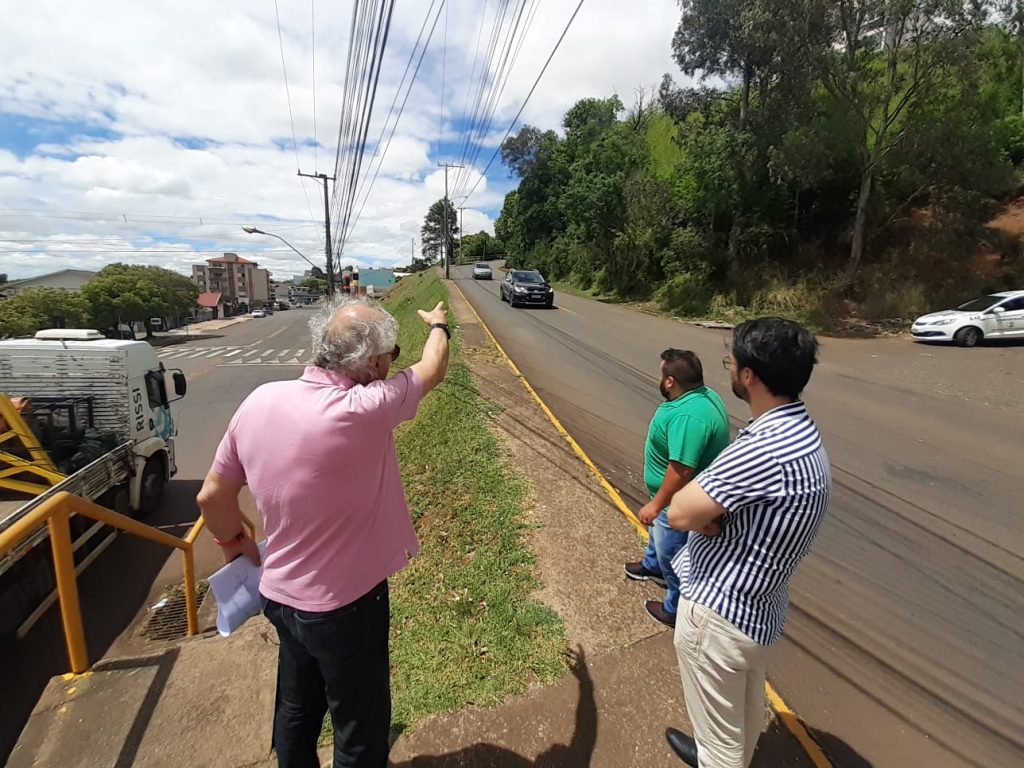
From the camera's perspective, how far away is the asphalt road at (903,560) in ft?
8.47

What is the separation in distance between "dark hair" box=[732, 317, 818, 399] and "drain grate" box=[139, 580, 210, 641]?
5.00 metres

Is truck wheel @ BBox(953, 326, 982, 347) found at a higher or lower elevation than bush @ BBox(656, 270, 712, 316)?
lower

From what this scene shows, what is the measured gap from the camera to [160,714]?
239cm

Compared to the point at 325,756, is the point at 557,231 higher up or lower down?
higher up

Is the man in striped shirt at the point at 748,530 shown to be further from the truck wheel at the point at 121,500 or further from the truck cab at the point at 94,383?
the truck cab at the point at 94,383

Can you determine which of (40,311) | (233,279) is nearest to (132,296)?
(40,311)

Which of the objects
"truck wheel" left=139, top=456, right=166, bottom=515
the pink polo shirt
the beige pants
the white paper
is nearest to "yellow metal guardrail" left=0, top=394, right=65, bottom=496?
"truck wheel" left=139, top=456, right=166, bottom=515

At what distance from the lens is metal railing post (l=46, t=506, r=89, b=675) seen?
8.39ft

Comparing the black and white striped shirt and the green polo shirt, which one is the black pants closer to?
the black and white striped shirt

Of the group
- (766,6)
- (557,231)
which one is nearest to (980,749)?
(766,6)

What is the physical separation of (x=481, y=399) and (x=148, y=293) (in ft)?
160

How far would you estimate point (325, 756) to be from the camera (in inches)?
87.4

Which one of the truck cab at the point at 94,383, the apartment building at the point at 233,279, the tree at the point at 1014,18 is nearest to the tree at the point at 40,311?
the truck cab at the point at 94,383

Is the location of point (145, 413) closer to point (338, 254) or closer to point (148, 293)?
point (338, 254)
